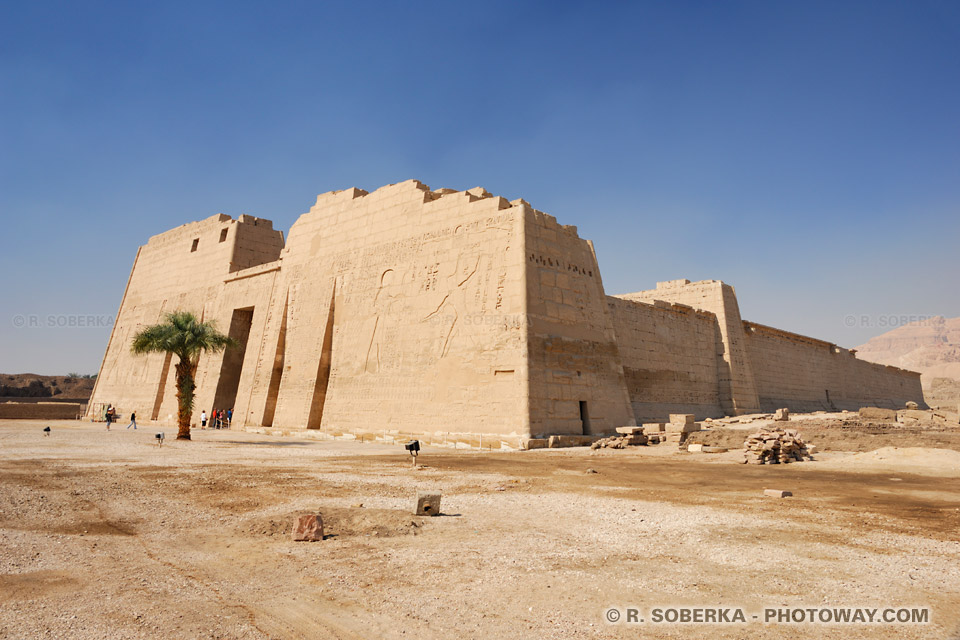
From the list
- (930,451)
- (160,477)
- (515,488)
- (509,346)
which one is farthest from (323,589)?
(509,346)

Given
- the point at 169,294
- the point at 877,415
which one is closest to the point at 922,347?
the point at 877,415

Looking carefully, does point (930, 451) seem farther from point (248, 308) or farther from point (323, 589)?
point (248, 308)

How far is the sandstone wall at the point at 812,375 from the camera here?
28.6 m

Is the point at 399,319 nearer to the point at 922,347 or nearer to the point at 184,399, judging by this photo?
the point at 184,399

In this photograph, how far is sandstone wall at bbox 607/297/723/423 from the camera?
72.6ft

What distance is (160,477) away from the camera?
8.13 metres

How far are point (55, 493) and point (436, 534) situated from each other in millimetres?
4657

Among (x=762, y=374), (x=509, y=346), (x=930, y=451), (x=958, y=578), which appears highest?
(x=762, y=374)

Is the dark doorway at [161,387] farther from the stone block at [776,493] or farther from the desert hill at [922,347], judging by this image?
the desert hill at [922,347]

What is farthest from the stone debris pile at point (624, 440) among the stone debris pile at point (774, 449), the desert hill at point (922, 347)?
the desert hill at point (922, 347)

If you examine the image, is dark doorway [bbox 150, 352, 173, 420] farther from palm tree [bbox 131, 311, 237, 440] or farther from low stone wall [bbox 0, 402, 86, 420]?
palm tree [bbox 131, 311, 237, 440]

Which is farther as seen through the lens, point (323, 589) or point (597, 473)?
point (597, 473)

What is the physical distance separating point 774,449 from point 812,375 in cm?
2487

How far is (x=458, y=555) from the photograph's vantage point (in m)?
4.27
